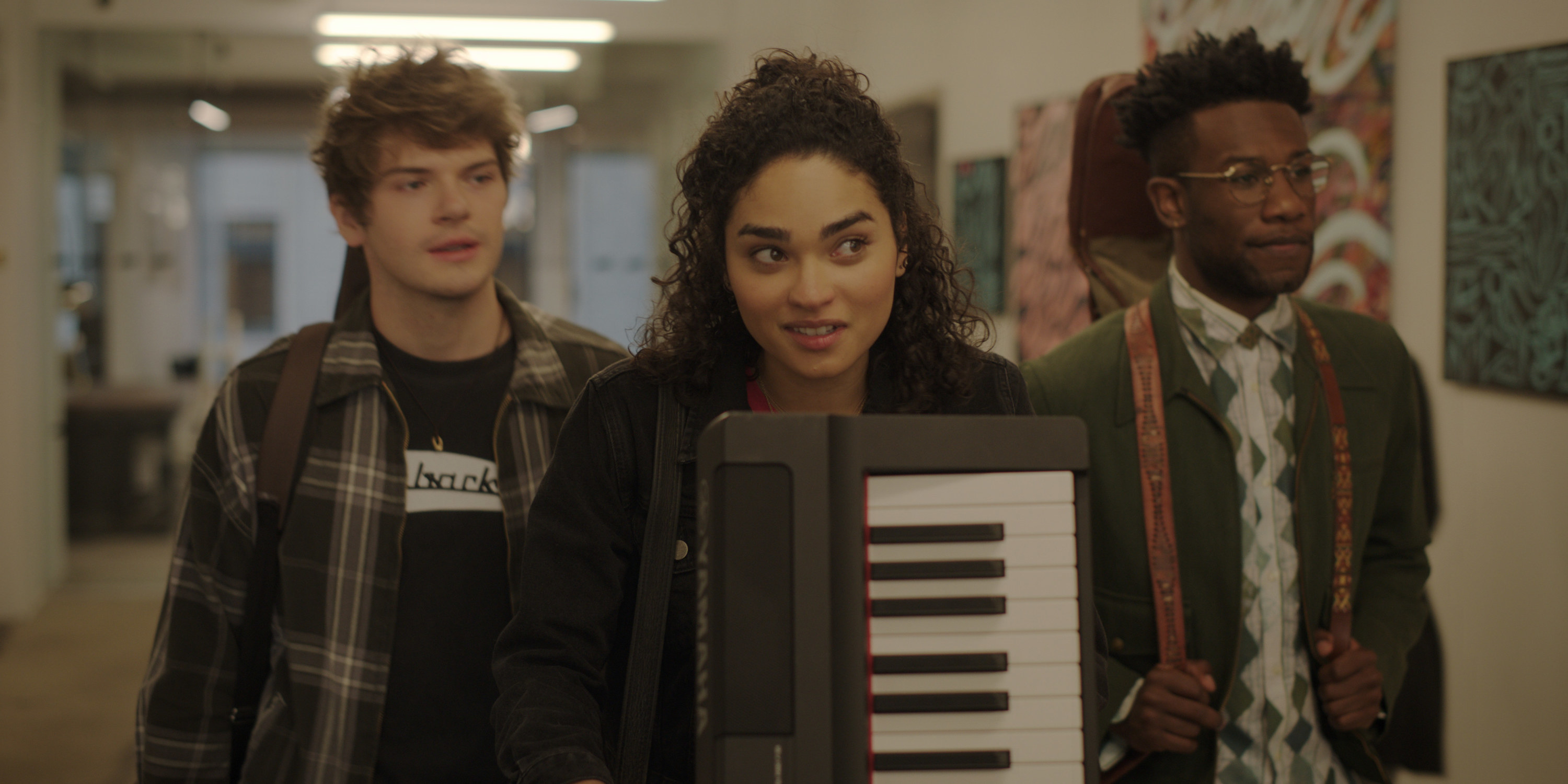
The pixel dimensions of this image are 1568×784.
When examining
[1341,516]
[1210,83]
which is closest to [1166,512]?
[1341,516]

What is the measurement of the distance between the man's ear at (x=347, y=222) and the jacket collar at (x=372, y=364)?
0.32 feet

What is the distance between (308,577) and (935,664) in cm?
113

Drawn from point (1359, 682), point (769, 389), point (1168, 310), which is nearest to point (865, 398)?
point (769, 389)

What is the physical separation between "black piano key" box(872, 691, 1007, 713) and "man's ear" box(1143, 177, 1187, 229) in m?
1.08

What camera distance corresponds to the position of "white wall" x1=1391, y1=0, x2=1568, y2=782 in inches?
90.0

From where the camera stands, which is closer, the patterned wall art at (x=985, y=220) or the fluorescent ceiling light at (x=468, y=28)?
the patterned wall art at (x=985, y=220)

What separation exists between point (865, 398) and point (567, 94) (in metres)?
6.27

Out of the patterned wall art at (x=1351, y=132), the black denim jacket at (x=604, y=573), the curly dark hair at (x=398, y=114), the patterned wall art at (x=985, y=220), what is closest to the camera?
the black denim jacket at (x=604, y=573)

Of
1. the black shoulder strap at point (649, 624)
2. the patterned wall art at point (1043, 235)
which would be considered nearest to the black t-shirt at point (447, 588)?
the black shoulder strap at point (649, 624)

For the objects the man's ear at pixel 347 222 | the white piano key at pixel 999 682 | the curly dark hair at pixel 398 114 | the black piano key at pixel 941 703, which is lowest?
the black piano key at pixel 941 703

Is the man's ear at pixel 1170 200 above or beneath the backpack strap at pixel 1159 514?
above

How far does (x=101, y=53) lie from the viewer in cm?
659

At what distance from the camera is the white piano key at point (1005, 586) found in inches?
38.2

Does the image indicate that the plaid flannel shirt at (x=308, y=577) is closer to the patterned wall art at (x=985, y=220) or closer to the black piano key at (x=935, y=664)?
the black piano key at (x=935, y=664)
